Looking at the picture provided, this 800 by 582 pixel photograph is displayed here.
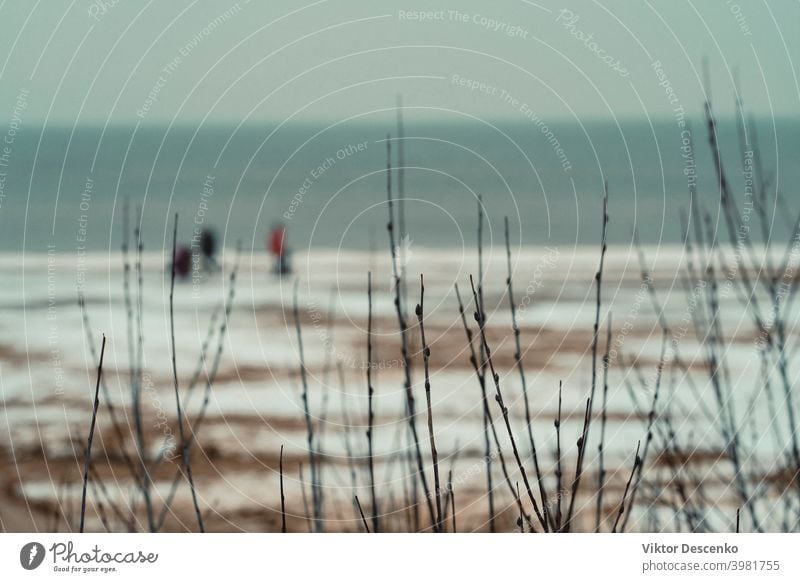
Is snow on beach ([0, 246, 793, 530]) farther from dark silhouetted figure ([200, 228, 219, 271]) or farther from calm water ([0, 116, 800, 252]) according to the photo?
dark silhouetted figure ([200, 228, 219, 271])

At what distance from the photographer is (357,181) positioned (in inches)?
545

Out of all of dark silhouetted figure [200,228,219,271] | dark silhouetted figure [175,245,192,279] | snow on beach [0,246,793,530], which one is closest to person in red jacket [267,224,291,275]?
snow on beach [0,246,793,530]

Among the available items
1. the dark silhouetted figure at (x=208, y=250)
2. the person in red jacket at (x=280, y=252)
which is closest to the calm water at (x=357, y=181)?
the person in red jacket at (x=280, y=252)

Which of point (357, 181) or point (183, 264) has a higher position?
point (357, 181)

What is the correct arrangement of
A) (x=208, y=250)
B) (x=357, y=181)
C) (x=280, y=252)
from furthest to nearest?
(x=357, y=181) < (x=208, y=250) < (x=280, y=252)

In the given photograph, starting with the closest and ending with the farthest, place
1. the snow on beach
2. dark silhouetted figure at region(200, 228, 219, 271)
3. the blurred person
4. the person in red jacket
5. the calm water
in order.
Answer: the calm water
the person in red jacket
the snow on beach
the blurred person
dark silhouetted figure at region(200, 228, 219, 271)

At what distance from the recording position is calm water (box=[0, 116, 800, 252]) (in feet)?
8.98

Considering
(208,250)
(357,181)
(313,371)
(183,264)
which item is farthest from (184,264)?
(357,181)

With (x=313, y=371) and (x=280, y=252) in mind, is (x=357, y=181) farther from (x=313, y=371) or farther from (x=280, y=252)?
(x=280, y=252)

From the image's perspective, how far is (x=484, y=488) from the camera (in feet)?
14.1

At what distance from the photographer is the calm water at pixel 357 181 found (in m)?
2.74
